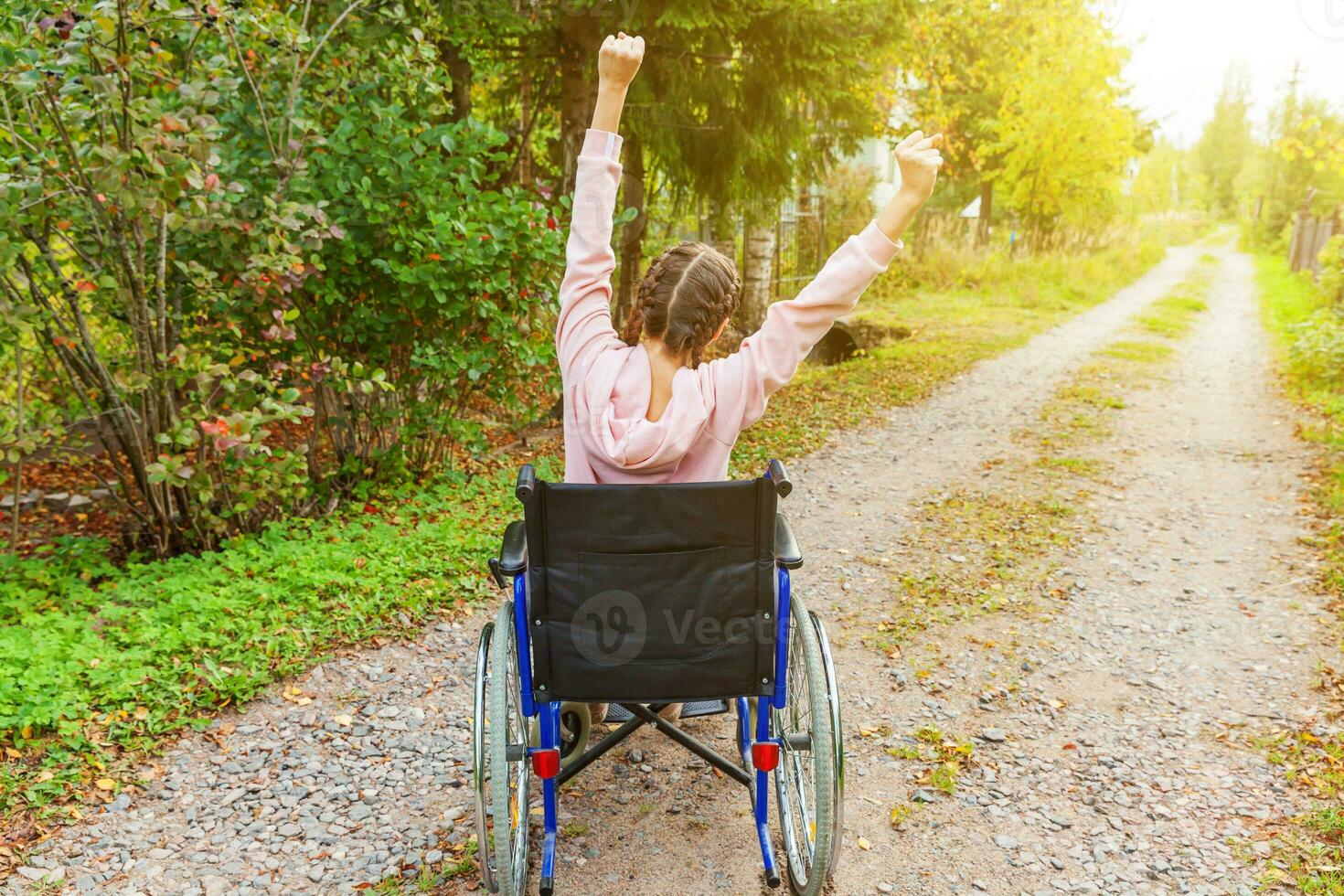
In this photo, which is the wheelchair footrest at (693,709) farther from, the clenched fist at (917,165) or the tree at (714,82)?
the tree at (714,82)

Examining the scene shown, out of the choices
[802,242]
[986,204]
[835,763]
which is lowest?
[835,763]

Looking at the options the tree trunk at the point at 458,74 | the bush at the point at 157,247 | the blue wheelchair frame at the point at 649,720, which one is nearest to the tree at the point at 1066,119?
the tree trunk at the point at 458,74

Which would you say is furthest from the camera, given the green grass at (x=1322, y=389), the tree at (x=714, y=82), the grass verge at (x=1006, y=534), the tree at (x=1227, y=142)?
the tree at (x=1227, y=142)

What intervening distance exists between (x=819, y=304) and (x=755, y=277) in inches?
353

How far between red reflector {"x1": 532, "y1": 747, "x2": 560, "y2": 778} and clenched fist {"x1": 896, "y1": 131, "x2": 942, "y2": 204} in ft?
5.16

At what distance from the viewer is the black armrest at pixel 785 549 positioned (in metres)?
2.25

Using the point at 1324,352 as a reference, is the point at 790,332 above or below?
above

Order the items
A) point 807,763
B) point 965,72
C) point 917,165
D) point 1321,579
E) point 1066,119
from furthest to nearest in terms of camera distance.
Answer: point 965,72 < point 1066,119 < point 1321,579 < point 807,763 < point 917,165

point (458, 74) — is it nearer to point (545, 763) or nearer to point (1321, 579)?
point (545, 763)

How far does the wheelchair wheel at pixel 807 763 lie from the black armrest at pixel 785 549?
0.21 metres

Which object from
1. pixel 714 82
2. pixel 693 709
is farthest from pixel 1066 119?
pixel 693 709

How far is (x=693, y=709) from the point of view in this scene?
2900 millimetres

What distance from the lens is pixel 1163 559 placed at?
5062 mm

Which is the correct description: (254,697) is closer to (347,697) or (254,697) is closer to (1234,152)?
(347,697)
